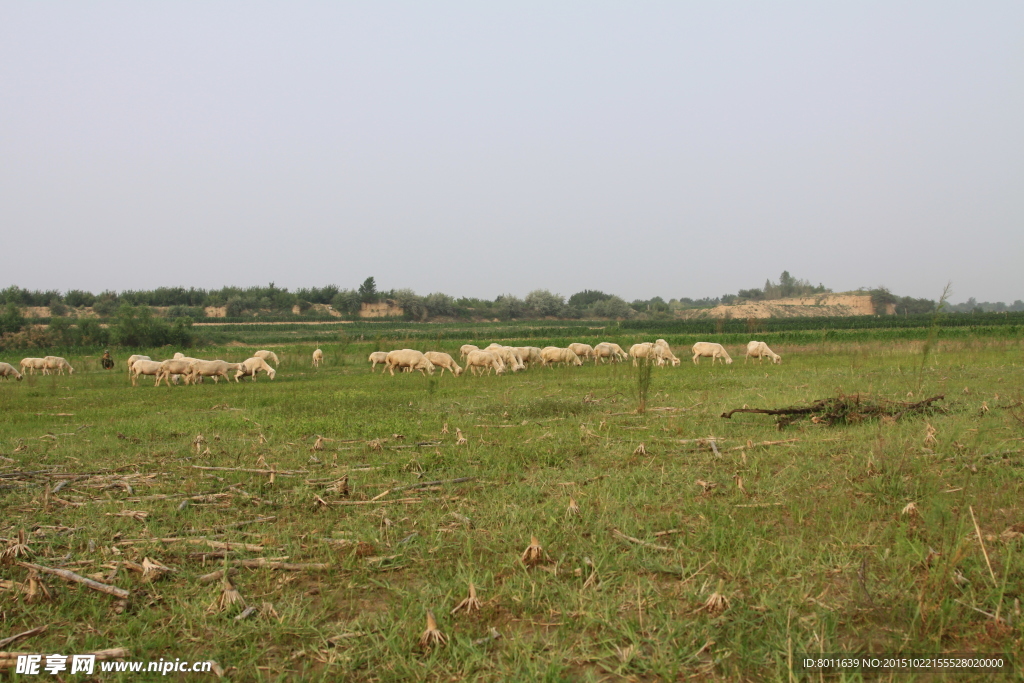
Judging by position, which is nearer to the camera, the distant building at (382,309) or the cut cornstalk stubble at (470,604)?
the cut cornstalk stubble at (470,604)

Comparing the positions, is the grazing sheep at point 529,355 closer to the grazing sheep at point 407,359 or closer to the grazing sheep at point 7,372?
the grazing sheep at point 407,359

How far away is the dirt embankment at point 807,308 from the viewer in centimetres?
9244

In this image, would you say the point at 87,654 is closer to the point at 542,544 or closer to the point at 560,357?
the point at 542,544

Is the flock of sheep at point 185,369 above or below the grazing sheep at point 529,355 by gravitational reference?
below

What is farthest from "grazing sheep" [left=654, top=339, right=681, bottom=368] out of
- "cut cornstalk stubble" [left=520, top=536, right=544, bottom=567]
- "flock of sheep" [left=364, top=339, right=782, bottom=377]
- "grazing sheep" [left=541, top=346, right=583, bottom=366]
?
"cut cornstalk stubble" [left=520, top=536, right=544, bottom=567]

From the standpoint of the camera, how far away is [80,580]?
4012mm

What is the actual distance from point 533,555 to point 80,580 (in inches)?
115

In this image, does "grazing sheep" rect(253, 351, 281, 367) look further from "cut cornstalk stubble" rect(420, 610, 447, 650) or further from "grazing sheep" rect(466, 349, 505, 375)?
"cut cornstalk stubble" rect(420, 610, 447, 650)

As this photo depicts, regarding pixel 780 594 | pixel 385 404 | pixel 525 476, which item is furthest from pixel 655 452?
pixel 385 404

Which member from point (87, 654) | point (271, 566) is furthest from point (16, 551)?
point (271, 566)

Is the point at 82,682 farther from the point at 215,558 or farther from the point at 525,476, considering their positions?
the point at 525,476

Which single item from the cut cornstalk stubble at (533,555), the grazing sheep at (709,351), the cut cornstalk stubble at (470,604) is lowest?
the cut cornstalk stubble at (470,604)

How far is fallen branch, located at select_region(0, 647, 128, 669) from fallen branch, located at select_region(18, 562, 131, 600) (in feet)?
1.80

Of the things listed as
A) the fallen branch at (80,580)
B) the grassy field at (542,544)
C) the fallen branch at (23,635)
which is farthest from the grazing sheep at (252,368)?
the fallen branch at (23,635)
